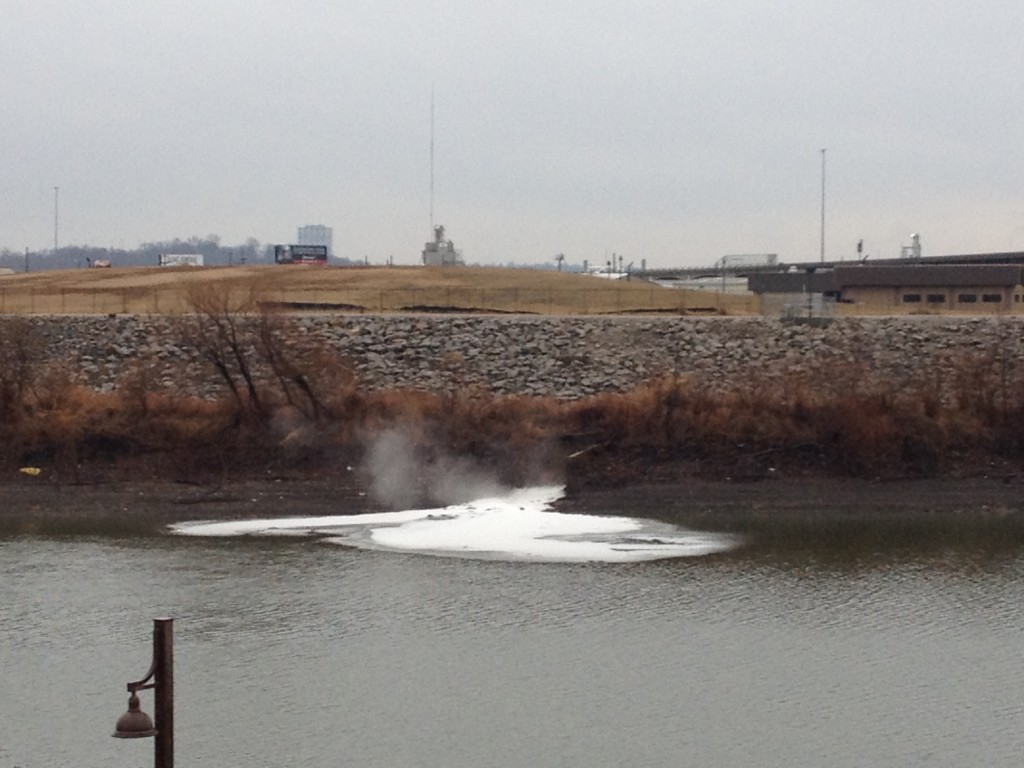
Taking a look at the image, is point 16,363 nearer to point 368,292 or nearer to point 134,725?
point 368,292

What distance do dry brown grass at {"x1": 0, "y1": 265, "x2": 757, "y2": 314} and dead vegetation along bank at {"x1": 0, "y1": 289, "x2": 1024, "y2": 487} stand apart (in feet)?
25.4

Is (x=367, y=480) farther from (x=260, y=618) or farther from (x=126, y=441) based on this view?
(x=260, y=618)

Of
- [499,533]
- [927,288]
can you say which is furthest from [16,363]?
[927,288]

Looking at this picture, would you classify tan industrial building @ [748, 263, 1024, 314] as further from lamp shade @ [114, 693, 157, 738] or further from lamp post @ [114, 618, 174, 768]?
lamp shade @ [114, 693, 157, 738]

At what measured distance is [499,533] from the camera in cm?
4441

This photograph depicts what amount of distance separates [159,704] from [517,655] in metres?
13.4

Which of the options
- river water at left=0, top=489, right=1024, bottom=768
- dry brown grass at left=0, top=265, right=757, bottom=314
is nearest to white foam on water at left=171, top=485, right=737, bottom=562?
river water at left=0, top=489, right=1024, bottom=768

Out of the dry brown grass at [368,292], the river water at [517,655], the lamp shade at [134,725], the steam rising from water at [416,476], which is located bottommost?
the river water at [517,655]

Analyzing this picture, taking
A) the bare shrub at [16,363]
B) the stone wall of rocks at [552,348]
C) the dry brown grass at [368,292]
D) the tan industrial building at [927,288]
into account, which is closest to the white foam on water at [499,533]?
the stone wall of rocks at [552,348]

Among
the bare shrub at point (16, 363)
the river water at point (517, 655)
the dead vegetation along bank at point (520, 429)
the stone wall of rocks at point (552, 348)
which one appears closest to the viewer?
the river water at point (517, 655)

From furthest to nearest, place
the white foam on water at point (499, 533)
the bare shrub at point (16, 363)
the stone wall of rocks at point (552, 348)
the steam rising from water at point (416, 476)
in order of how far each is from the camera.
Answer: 1. the stone wall of rocks at point (552, 348)
2. the bare shrub at point (16, 363)
3. the steam rising from water at point (416, 476)
4. the white foam on water at point (499, 533)

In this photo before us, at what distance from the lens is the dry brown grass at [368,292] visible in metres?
71.6

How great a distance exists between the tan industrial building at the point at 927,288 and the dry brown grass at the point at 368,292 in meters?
5.44

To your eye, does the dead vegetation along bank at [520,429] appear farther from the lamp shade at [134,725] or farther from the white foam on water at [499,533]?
the lamp shade at [134,725]
